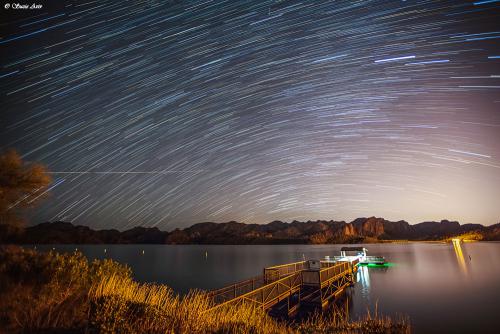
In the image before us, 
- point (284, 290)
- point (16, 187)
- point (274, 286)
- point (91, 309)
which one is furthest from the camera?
point (284, 290)

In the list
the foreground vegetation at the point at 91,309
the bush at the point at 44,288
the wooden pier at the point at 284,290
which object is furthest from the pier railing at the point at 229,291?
the foreground vegetation at the point at 91,309

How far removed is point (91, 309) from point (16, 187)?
10.3 meters

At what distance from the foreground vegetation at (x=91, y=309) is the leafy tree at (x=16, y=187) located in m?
3.22

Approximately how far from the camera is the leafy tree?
39.2 ft

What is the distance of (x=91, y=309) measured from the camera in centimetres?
555

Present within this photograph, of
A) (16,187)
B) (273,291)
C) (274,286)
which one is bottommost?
(273,291)

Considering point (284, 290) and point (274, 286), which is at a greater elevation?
point (274, 286)

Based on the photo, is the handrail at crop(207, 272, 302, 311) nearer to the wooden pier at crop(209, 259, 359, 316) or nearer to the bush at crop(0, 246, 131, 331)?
the wooden pier at crop(209, 259, 359, 316)

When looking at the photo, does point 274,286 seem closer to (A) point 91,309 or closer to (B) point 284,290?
(B) point 284,290

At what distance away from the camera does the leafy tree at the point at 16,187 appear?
12.0 meters

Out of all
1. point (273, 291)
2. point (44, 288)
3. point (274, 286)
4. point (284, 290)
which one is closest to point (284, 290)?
point (284, 290)

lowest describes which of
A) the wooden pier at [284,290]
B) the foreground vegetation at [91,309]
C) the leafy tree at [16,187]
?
the wooden pier at [284,290]

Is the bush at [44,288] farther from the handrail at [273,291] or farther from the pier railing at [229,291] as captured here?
the handrail at [273,291]

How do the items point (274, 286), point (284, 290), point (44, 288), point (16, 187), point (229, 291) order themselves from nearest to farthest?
1. point (44, 288)
2. point (16, 187)
3. point (229, 291)
4. point (274, 286)
5. point (284, 290)
